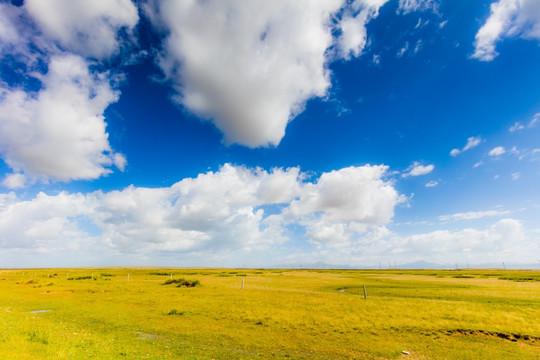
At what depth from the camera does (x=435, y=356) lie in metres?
15.5

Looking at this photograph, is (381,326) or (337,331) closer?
(337,331)

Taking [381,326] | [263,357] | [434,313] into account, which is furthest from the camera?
[434,313]

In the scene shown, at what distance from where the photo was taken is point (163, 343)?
1698 centimetres

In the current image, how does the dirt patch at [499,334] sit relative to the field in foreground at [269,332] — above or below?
below

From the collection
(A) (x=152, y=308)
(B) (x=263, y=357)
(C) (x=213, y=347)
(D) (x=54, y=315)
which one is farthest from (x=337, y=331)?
(D) (x=54, y=315)

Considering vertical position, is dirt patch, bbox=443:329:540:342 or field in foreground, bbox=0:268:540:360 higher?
field in foreground, bbox=0:268:540:360

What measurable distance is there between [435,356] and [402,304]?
20.2 metres

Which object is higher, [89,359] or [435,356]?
[89,359]

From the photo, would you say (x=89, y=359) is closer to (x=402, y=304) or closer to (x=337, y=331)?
(x=337, y=331)

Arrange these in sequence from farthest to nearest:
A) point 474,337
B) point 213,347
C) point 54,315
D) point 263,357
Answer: point 54,315 → point 474,337 → point 213,347 → point 263,357

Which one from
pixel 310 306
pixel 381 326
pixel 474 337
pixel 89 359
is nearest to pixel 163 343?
pixel 89 359

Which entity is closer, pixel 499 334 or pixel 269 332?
pixel 499 334

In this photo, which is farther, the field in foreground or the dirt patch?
the dirt patch

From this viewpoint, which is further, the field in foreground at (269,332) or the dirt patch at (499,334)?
the dirt patch at (499,334)
